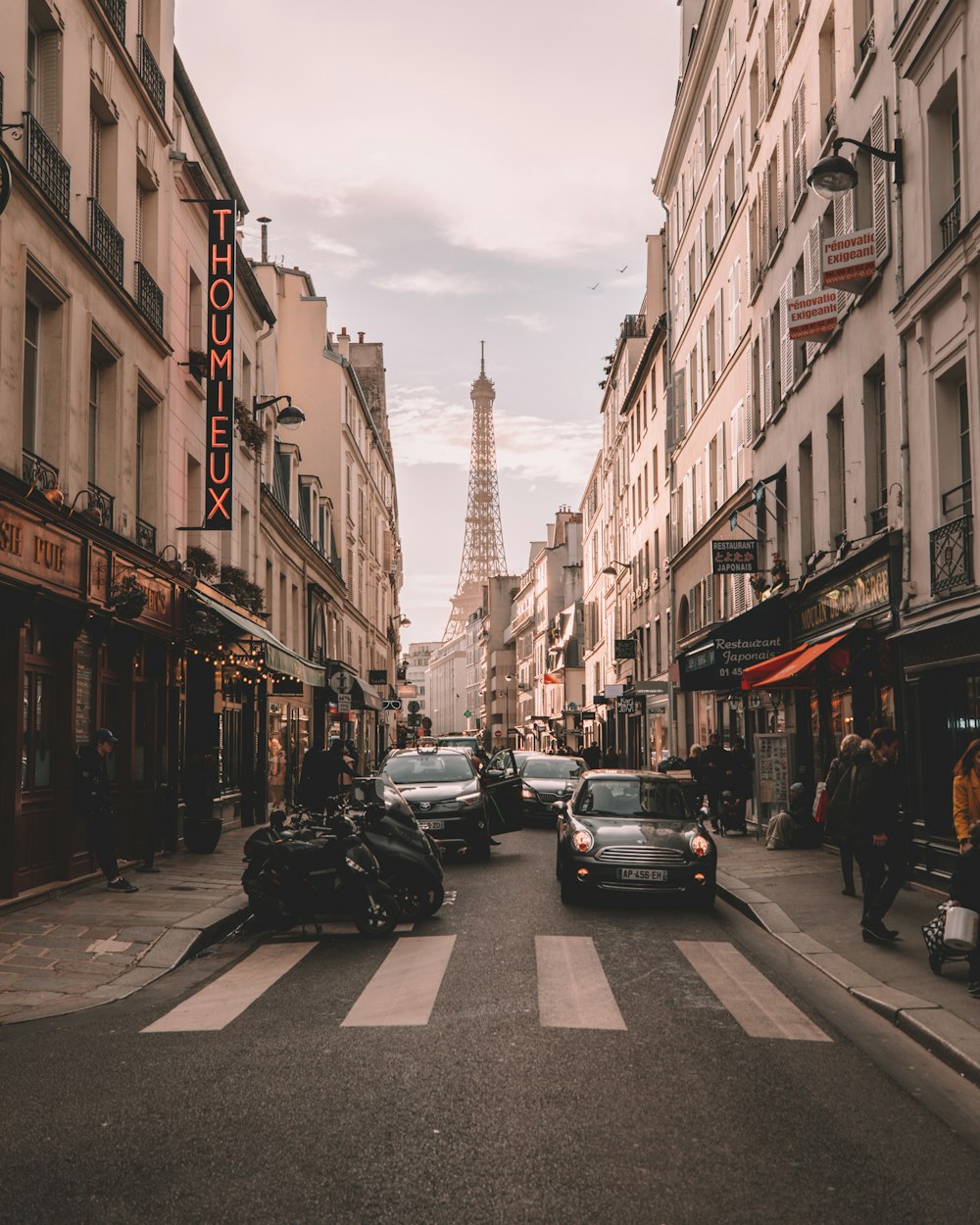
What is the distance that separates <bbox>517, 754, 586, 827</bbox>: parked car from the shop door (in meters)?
12.2

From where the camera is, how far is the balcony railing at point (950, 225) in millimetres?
13508

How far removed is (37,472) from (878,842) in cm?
901

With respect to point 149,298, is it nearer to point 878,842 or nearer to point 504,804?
point 504,804

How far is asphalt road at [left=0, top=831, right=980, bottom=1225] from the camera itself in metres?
4.39

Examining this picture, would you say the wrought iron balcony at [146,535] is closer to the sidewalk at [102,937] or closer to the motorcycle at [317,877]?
the sidewalk at [102,937]

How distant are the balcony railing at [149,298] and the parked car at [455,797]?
23.4ft

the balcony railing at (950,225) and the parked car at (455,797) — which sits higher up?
the balcony railing at (950,225)

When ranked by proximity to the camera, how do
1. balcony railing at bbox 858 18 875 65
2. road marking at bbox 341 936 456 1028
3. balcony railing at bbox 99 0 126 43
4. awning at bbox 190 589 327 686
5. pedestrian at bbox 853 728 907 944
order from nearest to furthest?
road marking at bbox 341 936 456 1028
pedestrian at bbox 853 728 907 944
balcony railing at bbox 99 0 126 43
balcony railing at bbox 858 18 875 65
awning at bbox 190 589 327 686

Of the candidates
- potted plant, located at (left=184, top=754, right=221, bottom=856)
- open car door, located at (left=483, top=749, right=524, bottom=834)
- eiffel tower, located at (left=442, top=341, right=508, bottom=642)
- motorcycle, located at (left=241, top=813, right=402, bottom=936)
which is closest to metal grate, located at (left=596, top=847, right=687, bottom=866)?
motorcycle, located at (left=241, top=813, right=402, bottom=936)

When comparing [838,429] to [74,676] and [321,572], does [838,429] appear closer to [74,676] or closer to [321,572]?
[74,676]

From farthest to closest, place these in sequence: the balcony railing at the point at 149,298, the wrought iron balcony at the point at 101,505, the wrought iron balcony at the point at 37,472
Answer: the balcony railing at the point at 149,298 → the wrought iron balcony at the point at 101,505 → the wrought iron balcony at the point at 37,472

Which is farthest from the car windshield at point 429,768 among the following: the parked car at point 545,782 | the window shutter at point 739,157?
the window shutter at point 739,157

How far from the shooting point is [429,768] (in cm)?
1881

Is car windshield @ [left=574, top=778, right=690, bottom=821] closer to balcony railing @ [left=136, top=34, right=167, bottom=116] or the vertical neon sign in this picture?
the vertical neon sign
